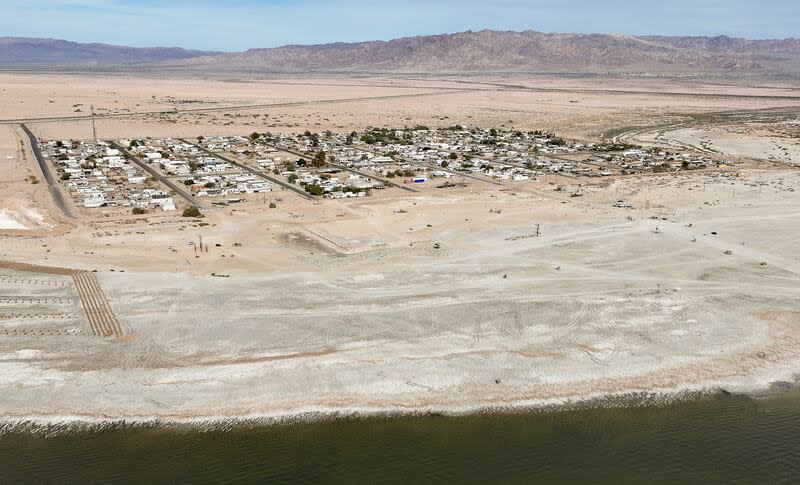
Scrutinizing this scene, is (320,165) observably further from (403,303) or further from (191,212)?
(403,303)

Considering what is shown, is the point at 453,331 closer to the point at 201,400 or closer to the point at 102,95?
the point at 201,400

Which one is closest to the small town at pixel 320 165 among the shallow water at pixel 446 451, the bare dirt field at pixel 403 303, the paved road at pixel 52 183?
the paved road at pixel 52 183

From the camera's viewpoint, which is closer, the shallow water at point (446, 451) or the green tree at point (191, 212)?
the shallow water at point (446, 451)

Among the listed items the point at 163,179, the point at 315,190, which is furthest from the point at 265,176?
the point at 315,190

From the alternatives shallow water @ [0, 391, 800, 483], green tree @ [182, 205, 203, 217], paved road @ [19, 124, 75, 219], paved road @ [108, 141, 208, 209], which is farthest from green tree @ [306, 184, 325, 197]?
shallow water @ [0, 391, 800, 483]

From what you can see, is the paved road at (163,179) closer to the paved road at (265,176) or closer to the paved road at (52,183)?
the paved road at (265,176)

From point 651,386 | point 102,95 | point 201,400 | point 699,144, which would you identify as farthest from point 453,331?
point 102,95
